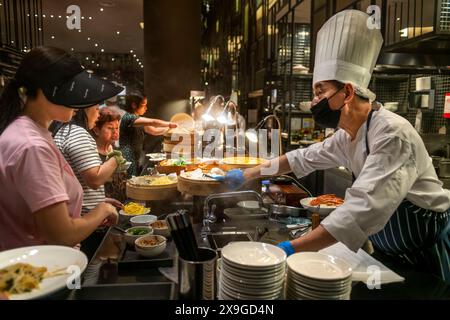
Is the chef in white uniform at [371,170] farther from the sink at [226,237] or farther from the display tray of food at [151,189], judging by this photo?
the display tray of food at [151,189]

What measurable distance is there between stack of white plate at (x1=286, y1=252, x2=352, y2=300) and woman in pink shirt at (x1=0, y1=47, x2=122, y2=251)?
881 millimetres

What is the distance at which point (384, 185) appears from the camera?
1.54 m

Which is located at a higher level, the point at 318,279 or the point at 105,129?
the point at 105,129

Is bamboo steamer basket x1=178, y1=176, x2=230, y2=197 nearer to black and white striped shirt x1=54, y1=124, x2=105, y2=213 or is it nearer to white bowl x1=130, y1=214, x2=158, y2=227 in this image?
white bowl x1=130, y1=214, x2=158, y2=227

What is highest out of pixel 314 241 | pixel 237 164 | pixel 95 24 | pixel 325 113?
pixel 95 24

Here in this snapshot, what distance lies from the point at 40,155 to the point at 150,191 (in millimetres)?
1411

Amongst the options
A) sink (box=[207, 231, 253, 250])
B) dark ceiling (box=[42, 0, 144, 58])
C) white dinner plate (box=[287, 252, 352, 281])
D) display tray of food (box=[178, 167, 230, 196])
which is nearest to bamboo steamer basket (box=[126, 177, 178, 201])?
display tray of food (box=[178, 167, 230, 196])

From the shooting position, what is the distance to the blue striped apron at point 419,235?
1.75 meters

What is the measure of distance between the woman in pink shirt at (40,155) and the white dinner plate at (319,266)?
89 centimetres

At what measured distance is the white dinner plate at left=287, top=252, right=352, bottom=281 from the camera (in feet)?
3.70

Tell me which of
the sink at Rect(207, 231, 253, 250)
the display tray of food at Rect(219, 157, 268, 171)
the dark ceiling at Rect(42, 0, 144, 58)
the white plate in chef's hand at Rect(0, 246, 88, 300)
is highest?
the dark ceiling at Rect(42, 0, 144, 58)

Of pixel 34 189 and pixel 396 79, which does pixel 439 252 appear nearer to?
pixel 34 189

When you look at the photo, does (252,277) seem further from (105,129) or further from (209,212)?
(105,129)

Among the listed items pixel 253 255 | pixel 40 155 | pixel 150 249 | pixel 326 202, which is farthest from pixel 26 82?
pixel 326 202
